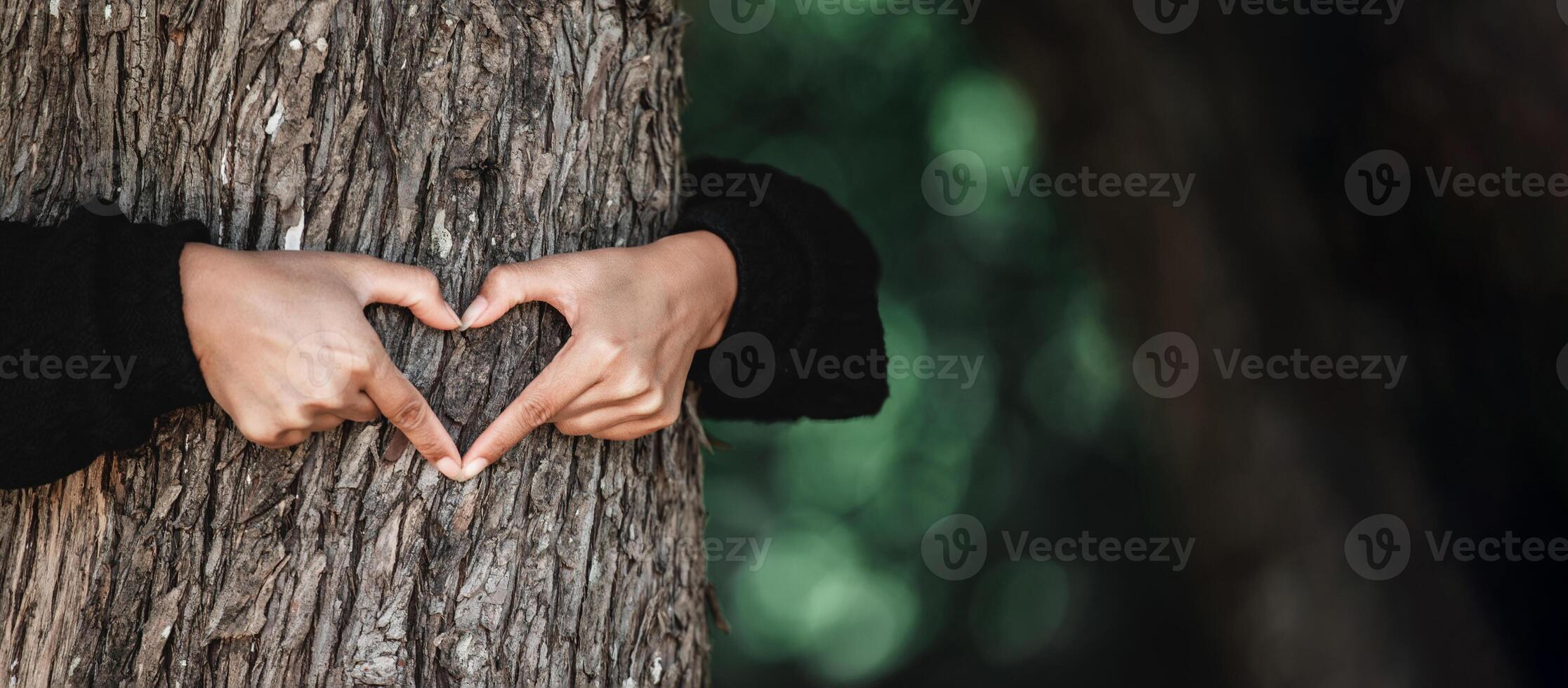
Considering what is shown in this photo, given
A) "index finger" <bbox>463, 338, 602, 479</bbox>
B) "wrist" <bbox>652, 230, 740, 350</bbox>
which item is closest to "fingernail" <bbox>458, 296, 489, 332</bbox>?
"index finger" <bbox>463, 338, 602, 479</bbox>

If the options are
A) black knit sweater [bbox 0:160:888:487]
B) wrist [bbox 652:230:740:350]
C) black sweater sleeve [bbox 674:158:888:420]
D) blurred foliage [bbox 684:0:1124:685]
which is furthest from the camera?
blurred foliage [bbox 684:0:1124:685]

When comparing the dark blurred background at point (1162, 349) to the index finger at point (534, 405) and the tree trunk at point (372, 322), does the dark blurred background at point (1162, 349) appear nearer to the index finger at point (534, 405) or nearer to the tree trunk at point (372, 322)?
the tree trunk at point (372, 322)

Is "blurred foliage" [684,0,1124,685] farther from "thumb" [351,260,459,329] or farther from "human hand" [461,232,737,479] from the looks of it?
"thumb" [351,260,459,329]

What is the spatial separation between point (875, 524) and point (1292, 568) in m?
1.72

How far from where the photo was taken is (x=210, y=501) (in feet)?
3.94

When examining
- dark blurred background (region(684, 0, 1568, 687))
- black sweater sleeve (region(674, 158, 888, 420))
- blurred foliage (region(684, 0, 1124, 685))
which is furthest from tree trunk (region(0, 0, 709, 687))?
blurred foliage (region(684, 0, 1124, 685))

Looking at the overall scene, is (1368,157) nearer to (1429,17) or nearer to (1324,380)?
(1429,17)

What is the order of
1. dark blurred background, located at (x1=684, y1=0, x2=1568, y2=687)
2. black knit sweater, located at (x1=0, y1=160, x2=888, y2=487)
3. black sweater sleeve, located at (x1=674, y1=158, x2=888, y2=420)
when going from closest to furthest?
black knit sweater, located at (x1=0, y1=160, x2=888, y2=487) < black sweater sleeve, located at (x1=674, y1=158, x2=888, y2=420) < dark blurred background, located at (x1=684, y1=0, x2=1568, y2=687)

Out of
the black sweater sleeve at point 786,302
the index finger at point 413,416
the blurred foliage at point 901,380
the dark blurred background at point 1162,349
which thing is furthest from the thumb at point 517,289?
the blurred foliage at point 901,380

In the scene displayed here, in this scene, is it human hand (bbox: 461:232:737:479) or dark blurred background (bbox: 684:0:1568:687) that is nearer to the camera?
human hand (bbox: 461:232:737:479)

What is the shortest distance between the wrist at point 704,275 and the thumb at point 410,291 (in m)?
0.27

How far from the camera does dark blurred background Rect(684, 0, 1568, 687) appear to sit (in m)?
2.32

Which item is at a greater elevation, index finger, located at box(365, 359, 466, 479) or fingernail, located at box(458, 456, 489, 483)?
index finger, located at box(365, 359, 466, 479)

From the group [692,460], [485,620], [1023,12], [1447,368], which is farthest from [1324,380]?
[485,620]
